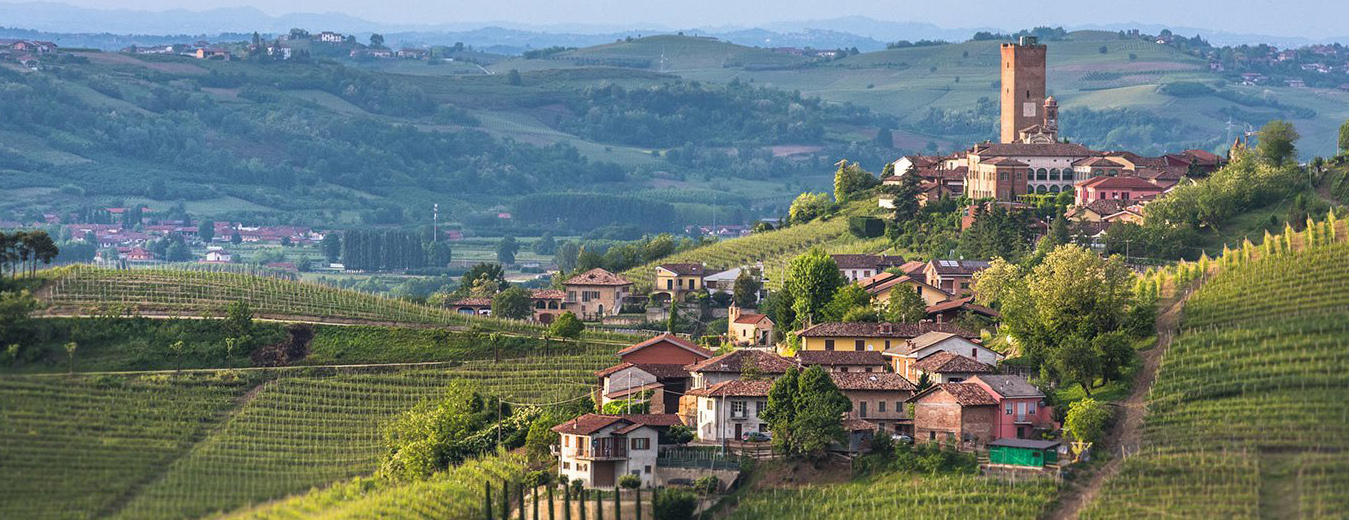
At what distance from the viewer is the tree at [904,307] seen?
7369 cm

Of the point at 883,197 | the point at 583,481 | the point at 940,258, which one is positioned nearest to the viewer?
the point at 583,481

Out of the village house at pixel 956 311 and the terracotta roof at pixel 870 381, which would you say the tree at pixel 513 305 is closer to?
the village house at pixel 956 311

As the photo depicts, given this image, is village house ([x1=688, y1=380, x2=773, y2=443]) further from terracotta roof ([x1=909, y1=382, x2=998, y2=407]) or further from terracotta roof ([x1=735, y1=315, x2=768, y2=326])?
terracotta roof ([x1=735, y1=315, x2=768, y2=326])

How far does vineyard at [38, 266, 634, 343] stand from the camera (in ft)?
246

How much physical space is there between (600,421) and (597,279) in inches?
1356

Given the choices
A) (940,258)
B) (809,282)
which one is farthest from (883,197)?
(809,282)

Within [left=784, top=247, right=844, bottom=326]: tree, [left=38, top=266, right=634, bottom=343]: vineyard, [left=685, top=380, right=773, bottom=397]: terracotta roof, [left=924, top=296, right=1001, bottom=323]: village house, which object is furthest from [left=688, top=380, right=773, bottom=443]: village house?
[left=784, top=247, right=844, bottom=326]: tree

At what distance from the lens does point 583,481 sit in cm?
5834

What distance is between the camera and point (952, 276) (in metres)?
82.8

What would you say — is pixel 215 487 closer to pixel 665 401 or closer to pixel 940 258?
pixel 665 401

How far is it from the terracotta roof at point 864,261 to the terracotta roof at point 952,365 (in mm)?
23504

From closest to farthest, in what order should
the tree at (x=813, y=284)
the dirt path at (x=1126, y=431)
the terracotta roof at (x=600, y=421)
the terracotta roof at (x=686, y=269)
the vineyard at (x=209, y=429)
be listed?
1. the dirt path at (x=1126, y=431)
2. the terracotta roof at (x=600, y=421)
3. the vineyard at (x=209, y=429)
4. the tree at (x=813, y=284)
5. the terracotta roof at (x=686, y=269)

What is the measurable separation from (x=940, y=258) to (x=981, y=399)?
31.8 metres

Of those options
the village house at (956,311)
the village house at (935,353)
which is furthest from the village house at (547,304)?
the village house at (935,353)
